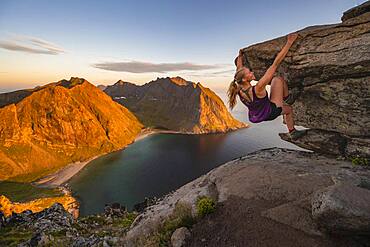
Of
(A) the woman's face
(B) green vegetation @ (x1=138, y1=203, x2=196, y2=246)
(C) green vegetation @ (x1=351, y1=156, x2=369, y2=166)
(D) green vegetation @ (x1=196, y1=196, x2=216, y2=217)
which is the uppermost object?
(A) the woman's face

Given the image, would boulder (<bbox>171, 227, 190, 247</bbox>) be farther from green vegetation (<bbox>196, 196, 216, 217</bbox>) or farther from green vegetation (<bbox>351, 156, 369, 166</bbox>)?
green vegetation (<bbox>351, 156, 369, 166</bbox>)

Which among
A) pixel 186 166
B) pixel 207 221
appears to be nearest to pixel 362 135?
pixel 207 221

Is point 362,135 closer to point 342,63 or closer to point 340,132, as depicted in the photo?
point 340,132

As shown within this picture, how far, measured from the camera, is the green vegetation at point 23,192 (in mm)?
108812

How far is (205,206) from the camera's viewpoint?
11.3 m

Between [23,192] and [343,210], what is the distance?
14527cm

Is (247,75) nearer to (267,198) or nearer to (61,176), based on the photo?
(267,198)

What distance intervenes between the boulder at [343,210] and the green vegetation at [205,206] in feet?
15.1

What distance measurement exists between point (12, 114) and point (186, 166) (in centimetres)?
14143

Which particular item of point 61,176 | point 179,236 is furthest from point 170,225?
point 61,176

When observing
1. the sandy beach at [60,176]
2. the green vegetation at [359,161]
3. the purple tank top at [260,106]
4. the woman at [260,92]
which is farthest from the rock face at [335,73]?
the sandy beach at [60,176]

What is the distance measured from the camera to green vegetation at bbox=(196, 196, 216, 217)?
11250mm

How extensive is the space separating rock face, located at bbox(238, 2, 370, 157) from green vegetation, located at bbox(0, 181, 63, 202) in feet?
397

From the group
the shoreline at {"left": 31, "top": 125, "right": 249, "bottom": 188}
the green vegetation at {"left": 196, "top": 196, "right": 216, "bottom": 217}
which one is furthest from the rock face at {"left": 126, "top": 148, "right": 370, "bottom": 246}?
the shoreline at {"left": 31, "top": 125, "right": 249, "bottom": 188}
